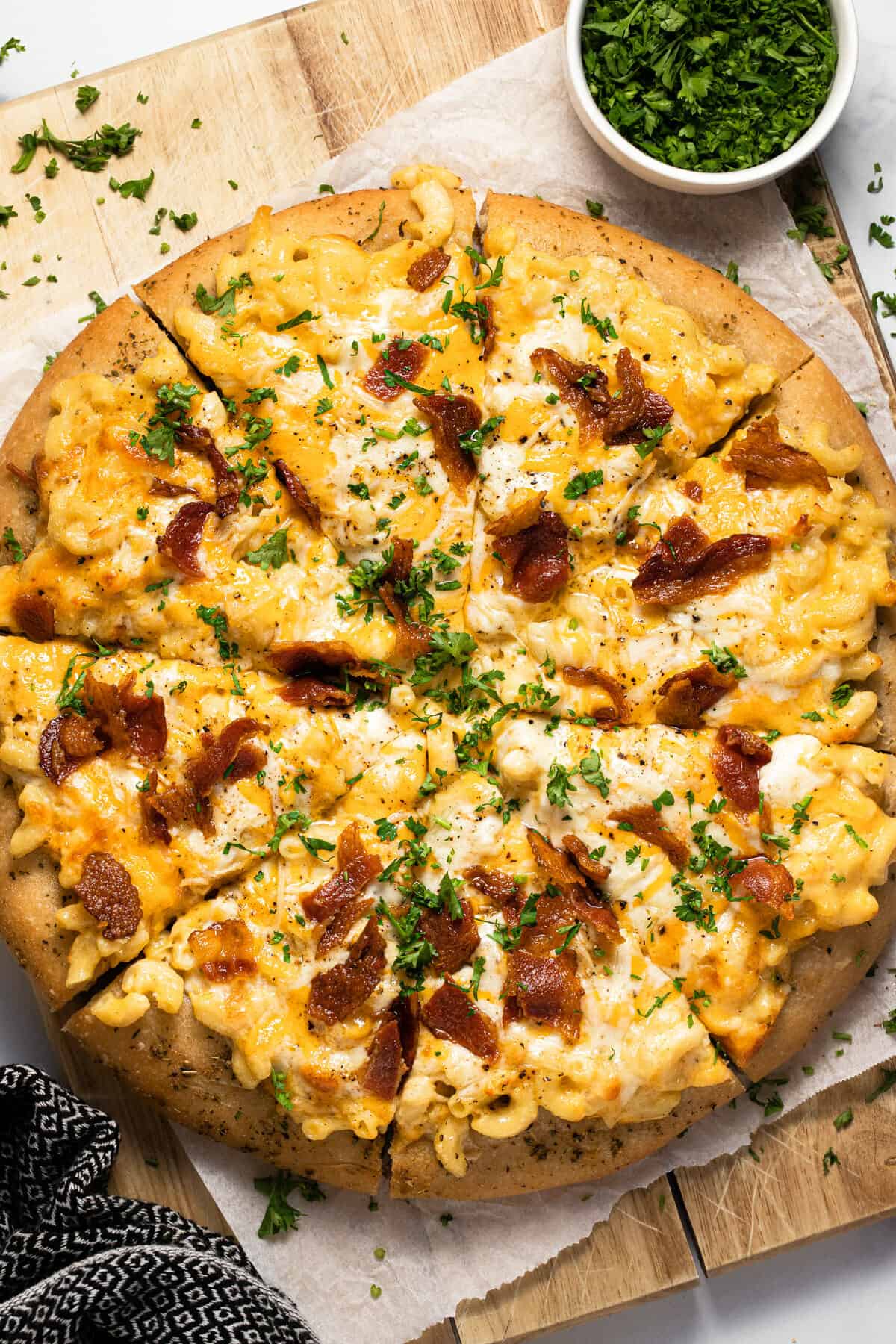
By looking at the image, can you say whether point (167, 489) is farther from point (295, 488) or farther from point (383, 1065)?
point (383, 1065)

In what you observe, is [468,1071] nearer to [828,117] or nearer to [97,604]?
[97,604]

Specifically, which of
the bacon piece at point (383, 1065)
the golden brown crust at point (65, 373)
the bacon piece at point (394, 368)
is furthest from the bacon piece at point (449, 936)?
the golden brown crust at point (65, 373)

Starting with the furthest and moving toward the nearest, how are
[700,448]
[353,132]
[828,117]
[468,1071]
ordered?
1. [353,132]
2. [828,117]
3. [700,448]
4. [468,1071]

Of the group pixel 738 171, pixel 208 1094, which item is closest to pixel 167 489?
pixel 208 1094

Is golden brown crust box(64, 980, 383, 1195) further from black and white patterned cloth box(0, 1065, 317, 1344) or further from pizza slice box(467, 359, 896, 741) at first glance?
pizza slice box(467, 359, 896, 741)

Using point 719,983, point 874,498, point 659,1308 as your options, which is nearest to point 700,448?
point 874,498

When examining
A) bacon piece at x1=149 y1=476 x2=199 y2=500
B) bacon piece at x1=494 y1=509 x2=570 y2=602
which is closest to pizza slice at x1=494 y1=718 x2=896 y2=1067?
bacon piece at x1=494 y1=509 x2=570 y2=602
